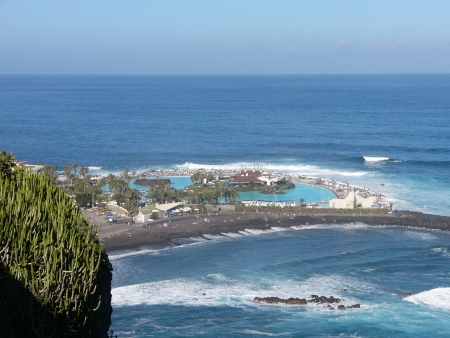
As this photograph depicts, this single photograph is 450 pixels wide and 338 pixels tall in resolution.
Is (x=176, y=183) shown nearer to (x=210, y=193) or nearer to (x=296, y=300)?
(x=210, y=193)

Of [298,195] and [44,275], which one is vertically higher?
[44,275]

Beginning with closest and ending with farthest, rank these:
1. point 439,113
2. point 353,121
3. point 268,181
A: point 268,181 → point 353,121 → point 439,113

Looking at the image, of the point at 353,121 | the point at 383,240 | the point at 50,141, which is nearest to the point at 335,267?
the point at 383,240

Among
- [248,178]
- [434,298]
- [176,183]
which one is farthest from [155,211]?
[434,298]

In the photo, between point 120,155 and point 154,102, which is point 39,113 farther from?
point 120,155

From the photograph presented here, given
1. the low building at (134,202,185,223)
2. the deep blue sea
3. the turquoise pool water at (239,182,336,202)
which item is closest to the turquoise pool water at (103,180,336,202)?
the turquoise pool water at (239,182,336,202)

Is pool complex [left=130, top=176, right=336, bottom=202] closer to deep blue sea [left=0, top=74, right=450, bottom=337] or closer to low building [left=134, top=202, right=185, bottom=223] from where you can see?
deep blue sea [left=0, top=74, right=450, bottom=337]

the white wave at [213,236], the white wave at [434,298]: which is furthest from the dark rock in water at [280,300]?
the white wave at [213,236]
